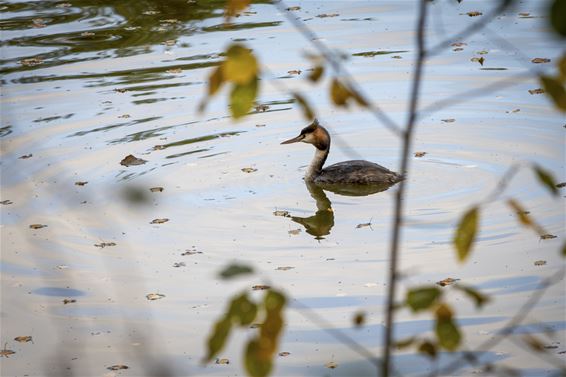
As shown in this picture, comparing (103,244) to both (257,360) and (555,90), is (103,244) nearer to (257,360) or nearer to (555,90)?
(257,360)

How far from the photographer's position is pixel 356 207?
9.96 metres

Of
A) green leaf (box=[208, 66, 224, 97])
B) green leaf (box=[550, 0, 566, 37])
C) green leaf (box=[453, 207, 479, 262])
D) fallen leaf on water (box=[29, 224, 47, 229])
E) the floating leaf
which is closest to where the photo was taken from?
green leaf (box=[550, 0, 566, 37])

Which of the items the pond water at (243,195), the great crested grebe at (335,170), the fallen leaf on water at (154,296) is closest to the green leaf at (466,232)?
the pond water at (243,195)

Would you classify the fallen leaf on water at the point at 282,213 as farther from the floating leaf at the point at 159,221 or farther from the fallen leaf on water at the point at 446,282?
the fallen leaf on water at the point at 446,282

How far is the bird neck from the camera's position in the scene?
10.7 metres

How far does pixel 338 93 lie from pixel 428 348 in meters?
0.59

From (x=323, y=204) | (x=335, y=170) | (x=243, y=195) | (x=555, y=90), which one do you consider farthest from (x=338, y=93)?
(x=335, y=170)

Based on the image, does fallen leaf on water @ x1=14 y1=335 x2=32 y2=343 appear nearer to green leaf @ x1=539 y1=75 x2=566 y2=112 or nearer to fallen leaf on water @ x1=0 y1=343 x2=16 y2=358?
fallen leaf on water @ x1=0 y1=343 x2=16 y2=358

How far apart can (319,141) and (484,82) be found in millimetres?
2557

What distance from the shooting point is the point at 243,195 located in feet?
33.0

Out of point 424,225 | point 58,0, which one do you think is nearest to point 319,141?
point 424,225

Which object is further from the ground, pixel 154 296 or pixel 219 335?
pixel 219 335

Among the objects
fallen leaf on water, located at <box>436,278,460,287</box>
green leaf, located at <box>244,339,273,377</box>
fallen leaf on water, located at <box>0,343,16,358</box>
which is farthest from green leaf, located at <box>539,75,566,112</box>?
fallen leaf on water, located at <box>436,278,460,287</box>

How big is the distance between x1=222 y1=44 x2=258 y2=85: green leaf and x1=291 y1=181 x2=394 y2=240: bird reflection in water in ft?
23.6
